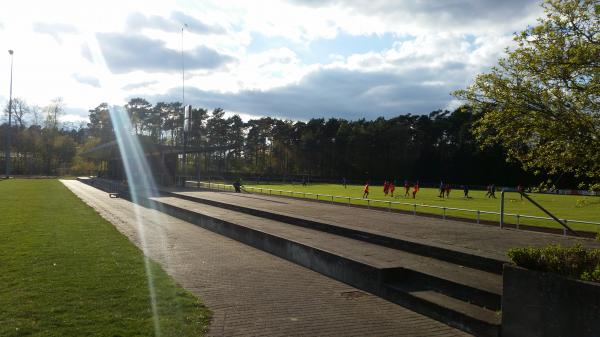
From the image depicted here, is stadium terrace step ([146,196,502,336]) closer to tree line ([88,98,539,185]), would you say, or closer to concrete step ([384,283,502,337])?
concrete step ([384,283,502,337])

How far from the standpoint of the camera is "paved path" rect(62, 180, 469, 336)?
5.96 m

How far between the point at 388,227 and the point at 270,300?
6810 millimetres

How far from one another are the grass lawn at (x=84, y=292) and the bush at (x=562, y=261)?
3520 mm

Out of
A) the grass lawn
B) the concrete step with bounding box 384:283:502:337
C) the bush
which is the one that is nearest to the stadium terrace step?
the concrete step with bounding box 384:283:502:337

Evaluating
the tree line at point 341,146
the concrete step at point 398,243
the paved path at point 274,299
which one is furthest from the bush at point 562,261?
the tree line at point 341,146

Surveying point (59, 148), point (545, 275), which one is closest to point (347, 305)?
point (545, 275)

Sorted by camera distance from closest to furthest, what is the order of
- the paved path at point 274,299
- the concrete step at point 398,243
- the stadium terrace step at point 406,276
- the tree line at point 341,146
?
the paved path at point 274,299 < the stadium terrace step at point 406,276 < the concrete step at point 398,243 < the tree line at point 341,146

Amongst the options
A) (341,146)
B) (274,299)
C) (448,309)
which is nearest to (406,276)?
(448,309)

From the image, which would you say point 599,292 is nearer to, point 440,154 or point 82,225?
point 82,225

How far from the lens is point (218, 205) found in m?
22.5

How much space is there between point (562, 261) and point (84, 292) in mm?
5920

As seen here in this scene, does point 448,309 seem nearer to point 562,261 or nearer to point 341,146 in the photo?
point 562,261

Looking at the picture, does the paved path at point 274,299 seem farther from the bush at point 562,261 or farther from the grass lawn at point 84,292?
the bush at point 562,261

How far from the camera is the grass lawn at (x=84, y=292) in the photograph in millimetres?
5598
